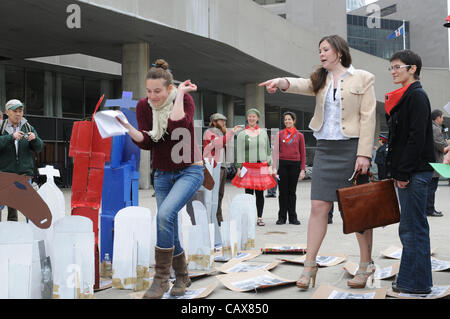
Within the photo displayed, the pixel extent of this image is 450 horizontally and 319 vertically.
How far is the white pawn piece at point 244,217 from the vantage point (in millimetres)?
5625

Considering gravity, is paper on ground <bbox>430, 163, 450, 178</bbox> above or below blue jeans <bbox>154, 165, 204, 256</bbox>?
above

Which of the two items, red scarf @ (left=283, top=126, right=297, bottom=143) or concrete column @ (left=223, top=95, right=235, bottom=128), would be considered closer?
red scarf @ (left=283, top=126, right=297, bottom=143)

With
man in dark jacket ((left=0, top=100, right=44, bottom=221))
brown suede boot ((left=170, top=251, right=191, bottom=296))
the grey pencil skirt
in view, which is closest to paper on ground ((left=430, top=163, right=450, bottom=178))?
the grey pencil skirt

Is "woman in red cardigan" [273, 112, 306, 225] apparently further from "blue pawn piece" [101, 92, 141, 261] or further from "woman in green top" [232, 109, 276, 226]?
"blue pawn piece" [101, 92, 141, 261]

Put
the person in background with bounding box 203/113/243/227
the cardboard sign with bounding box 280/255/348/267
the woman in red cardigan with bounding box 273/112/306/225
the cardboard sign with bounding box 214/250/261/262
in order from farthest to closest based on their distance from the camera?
1. the woman in red cardigan with bounding box 273/112/306/225
2. the person in background with bounding box 203/113/243/227
3. the cardboard sign with bounding box 214/250/261/262
4. the cardboard sign with bounding box 280/255/348/267

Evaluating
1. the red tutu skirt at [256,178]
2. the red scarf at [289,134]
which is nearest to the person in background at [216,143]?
the red tutu skirt at [256,178]

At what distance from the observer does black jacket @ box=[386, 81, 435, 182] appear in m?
3.46

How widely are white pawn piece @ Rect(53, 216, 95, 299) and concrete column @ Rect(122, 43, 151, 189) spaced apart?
44.2 ft

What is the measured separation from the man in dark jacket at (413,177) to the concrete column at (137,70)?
1382cm

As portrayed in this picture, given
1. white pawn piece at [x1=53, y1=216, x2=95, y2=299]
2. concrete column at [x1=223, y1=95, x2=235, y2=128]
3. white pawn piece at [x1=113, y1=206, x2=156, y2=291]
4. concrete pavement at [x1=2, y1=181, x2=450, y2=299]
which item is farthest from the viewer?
concrete column at [x1=223, y1=95, x2=235, y2=128]

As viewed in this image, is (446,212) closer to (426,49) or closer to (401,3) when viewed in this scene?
(426,49)

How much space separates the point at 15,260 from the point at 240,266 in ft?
7.02

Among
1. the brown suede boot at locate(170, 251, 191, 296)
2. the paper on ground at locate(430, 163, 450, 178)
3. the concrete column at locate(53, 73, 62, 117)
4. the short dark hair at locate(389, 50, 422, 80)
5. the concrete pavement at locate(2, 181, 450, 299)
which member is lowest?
the concrete pavement at locate(2, 181, 450, 299)
